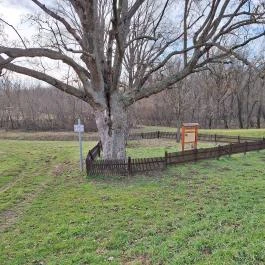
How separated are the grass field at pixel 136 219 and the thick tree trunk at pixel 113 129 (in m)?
1.60

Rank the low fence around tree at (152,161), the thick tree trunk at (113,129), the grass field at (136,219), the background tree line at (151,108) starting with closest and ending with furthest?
the grass field at (136,219) → the low fence around tree at (152,161) → the thick tree trunk at (113,129) → the background tree line at (151,108)

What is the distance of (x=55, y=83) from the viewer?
13.2m

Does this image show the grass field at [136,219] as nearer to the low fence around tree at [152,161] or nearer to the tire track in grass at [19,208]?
the tire track in grass at [19,208]

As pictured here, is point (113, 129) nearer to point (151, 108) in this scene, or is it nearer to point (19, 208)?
point (19, 208)

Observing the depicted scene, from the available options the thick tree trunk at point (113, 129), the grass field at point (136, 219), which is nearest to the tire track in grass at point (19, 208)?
the grass field at point (136, 219)

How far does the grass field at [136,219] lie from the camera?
5793 millimetres

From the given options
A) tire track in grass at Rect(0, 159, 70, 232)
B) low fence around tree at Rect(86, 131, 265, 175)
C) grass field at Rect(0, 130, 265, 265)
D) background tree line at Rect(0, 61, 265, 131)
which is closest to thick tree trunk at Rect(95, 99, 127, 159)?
low fence around tree at Rect(86, 131, 265, 175)

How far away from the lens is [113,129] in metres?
13.6

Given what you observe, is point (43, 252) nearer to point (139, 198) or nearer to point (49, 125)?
point (139, 198)

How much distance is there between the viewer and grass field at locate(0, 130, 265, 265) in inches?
228

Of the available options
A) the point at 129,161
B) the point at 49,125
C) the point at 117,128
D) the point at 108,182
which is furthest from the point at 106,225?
the point at 49,125

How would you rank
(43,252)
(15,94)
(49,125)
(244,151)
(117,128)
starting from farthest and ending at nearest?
(15,94), (49,125), (244,151), (117,128), (43,252)

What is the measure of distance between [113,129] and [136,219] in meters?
6.27

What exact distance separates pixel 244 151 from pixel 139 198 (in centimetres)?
1150
